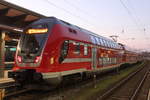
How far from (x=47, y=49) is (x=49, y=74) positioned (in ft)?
3.98

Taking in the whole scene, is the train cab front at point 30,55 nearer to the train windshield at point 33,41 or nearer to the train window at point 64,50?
the train windshield at point 33,41

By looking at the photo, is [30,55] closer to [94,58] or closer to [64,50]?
[64,50]

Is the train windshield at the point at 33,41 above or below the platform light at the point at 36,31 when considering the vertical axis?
below

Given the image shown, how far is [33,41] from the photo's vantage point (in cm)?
934

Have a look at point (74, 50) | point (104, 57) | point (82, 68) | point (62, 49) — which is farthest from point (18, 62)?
point (104, 57)

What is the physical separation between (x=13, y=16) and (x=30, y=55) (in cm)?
878

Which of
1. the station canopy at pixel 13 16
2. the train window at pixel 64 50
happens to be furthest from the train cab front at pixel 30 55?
the station canopy at pixel 13 16

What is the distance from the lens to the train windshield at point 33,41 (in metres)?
8.95

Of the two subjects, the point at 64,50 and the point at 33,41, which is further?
the point at 64,50

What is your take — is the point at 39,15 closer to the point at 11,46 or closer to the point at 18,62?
the point at 11,46

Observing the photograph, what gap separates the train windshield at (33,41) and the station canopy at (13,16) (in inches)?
222

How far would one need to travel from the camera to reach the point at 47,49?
883cm

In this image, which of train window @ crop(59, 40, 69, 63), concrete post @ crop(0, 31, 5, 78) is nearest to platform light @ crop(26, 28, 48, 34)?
train window @ crop(59, 40, 69, 63)

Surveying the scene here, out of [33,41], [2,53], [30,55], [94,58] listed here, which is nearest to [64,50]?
[33,41]
